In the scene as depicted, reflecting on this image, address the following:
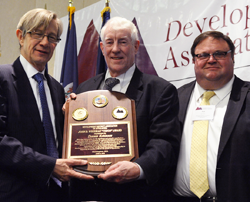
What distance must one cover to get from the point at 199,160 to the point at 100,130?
34.5 inches

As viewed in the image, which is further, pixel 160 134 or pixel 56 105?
pixel 56 105

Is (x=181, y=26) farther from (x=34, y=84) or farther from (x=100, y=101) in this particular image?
(x=34, y=84)

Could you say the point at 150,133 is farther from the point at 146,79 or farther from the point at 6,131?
the point at 6,131

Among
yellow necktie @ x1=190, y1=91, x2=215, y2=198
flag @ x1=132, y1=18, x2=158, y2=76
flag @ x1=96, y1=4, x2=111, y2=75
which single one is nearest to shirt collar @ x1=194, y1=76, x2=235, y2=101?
yellow necktie @ x1=190, y1=91, x2=215, y2=198

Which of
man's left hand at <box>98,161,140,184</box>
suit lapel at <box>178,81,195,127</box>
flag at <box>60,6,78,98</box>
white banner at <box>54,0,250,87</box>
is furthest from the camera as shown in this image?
flag at <box>60,6,78,98</box>

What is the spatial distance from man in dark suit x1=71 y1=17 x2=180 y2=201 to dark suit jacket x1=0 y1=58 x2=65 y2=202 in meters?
0.36

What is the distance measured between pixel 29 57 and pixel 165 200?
1.55 metres

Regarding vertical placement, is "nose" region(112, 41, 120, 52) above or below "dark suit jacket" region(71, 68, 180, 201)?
above

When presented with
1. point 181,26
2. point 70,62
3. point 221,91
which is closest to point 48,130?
point 221,91

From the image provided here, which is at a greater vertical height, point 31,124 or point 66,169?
point 31,124

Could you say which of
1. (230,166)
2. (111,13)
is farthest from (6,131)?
(111,13)

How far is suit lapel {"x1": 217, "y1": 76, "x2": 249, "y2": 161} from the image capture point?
2342 millimetres

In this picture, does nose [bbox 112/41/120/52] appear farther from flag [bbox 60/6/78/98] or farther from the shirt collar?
flag [bbox 60/6/78/98]

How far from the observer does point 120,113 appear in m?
2.13
